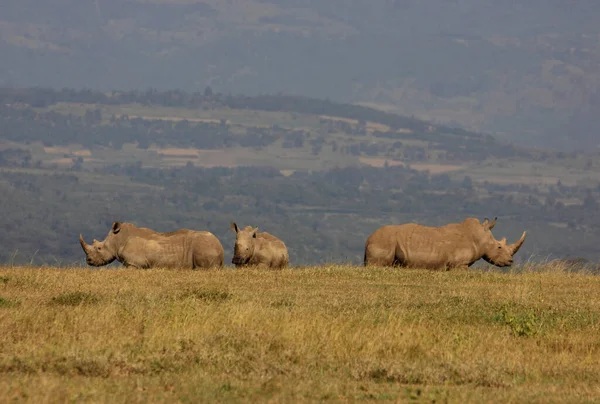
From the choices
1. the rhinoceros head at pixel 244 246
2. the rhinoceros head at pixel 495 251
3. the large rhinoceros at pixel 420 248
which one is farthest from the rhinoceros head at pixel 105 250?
the rhinoceros head at pixel 495 251

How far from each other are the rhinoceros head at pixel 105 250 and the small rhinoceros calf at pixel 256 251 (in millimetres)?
2928

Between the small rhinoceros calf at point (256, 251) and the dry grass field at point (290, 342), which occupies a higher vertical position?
the dry grass field at point (290, 342)

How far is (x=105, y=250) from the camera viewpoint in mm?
33469

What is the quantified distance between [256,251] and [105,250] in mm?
3789

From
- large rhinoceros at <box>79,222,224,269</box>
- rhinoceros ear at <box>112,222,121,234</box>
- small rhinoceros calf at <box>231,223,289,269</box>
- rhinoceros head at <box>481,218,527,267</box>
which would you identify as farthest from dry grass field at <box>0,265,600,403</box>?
rhinoceros head at <box>481,218,527,267</box>

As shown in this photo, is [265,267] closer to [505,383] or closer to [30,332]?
[30,332]

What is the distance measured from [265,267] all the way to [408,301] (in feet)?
26.9

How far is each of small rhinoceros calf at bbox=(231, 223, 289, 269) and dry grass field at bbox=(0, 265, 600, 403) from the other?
4.56m

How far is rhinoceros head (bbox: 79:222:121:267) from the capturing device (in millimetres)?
33312

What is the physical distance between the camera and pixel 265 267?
32.4 meters

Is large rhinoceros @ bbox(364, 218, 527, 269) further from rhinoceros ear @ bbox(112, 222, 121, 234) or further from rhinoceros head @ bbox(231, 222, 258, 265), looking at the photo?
rhinoceros ear @ bbox(112, 222, 121, 234)

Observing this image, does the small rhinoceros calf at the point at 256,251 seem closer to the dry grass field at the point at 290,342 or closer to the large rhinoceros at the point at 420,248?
the large rhinoceros at the point at 420,248

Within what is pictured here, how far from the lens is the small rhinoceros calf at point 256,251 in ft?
106

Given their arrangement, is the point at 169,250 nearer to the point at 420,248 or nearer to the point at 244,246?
the point at 244,246
